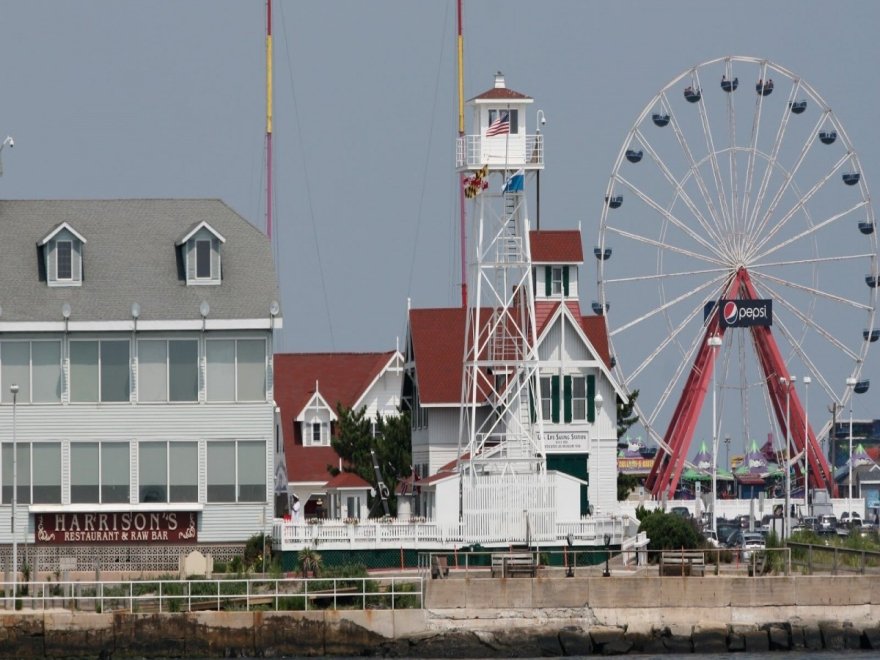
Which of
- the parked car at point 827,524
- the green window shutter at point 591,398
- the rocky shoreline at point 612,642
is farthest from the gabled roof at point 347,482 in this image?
the rocky shoreline at point 612,642

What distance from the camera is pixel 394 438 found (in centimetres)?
8075

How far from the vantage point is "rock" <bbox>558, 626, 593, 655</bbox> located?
5322cm

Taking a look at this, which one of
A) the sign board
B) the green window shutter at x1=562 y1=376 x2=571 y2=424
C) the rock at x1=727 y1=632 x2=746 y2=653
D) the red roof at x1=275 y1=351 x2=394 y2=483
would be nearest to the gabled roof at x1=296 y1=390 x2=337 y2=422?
the red roof at x1=275 y1=351 x2=394 y2=483

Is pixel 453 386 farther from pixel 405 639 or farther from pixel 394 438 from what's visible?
pixel 405 639

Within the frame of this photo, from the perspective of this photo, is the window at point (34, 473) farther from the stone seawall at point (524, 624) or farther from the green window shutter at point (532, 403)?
the green window shutter at point (532, 403)

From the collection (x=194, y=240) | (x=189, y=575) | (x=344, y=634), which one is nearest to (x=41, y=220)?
(x=194, y=240)

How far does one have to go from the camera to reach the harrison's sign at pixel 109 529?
198ft

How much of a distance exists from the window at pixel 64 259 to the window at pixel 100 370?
7.48 ft

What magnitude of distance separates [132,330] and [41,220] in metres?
5.13

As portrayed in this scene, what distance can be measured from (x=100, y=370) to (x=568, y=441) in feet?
66.7

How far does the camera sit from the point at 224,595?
5359cm

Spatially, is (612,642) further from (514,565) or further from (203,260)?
(203,260)

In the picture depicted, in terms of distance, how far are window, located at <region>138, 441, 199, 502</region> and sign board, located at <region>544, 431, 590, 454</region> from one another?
59.3 feet

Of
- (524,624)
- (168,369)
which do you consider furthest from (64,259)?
(524,624)
